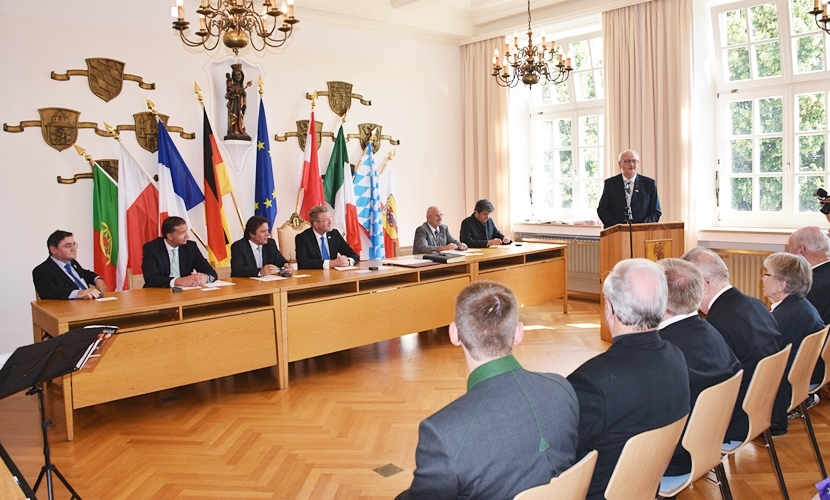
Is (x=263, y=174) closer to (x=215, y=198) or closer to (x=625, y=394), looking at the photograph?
(x=215, y=198)

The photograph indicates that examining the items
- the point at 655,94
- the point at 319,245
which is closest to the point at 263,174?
the point at 319,245

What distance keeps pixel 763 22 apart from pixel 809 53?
575 millimetres

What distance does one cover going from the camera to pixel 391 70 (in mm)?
8383

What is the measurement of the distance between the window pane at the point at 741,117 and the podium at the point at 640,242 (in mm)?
2089

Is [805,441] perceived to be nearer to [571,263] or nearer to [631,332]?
[631,332]

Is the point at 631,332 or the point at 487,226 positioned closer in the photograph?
the point at 631,332

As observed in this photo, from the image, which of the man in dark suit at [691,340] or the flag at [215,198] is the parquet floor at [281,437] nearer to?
the man in dark suit at [691,340]

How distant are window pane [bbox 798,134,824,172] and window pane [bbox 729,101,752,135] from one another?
553mm

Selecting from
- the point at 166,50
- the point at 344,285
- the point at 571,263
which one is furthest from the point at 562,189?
the point at 166,50

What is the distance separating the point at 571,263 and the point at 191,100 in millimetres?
4997

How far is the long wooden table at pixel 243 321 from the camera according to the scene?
13.5ft

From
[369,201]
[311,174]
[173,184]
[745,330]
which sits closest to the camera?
[745,330]

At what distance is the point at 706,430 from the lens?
7.48ft

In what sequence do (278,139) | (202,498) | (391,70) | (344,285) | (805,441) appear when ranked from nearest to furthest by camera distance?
(202,498)
(805,441)
(344,285)
(278,139)
(391,70)
